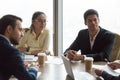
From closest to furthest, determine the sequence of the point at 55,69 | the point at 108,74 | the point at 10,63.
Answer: the point at 10,63
the point at 108,74
the point at 55,69

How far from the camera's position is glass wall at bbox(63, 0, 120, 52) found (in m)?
4.32

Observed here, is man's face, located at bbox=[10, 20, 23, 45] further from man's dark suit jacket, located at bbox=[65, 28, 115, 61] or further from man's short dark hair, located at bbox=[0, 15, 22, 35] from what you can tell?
man's dark suit jacket, located at bbox=[65, 28, 115, 61]

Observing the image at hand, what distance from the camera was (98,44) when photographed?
328cm

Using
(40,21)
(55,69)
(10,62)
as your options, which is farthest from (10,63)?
(40,21)

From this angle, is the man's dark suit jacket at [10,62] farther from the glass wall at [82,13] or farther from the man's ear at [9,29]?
the glass wall at [82,13]

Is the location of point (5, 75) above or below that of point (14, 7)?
below

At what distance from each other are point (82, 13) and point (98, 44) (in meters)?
1.31

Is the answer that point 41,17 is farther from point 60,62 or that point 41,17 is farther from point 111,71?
point 111,71

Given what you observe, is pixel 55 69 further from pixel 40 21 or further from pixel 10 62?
pixel 40 21

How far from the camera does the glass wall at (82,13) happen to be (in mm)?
4324

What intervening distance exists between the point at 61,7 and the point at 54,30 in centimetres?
43

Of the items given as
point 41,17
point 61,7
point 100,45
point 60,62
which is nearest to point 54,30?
point 61,7

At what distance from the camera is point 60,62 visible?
280cm

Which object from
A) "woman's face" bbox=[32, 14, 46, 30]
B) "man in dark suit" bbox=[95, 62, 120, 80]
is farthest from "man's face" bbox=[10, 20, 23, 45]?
"woman's face" bbox=[32, 14, 46, 30]
